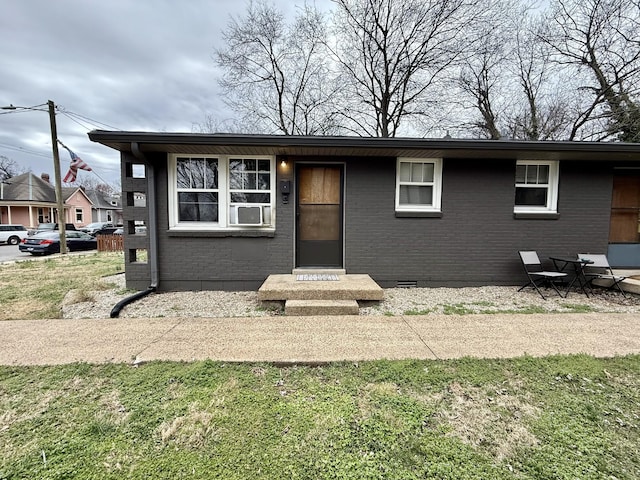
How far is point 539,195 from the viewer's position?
18.8 feet

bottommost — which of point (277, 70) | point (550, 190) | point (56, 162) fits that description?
point (550, 190)

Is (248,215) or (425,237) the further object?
(425,237)

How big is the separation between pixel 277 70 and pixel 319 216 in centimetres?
1272

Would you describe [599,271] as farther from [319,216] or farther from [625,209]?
[319,216]

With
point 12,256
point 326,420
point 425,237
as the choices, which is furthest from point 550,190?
point 12,256

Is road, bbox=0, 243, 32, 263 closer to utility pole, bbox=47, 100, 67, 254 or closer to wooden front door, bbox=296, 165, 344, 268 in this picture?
utility pole, bbox=47, 100, 67, 254

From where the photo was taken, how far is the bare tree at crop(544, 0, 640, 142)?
10.2 m

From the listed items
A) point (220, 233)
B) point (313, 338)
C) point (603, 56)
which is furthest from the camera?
point (603, 56)

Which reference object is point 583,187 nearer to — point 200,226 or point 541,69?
point 200,226

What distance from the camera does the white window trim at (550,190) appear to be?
5.60m

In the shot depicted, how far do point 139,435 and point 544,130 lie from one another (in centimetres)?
1871

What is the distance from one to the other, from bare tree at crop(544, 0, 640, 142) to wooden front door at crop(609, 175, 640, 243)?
661 centimetres

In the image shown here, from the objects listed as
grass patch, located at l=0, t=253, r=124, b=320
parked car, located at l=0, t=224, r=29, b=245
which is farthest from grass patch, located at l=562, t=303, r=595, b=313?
parked car, located at l=0, t=224, r=29, b=245

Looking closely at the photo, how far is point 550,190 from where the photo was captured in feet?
18.6
